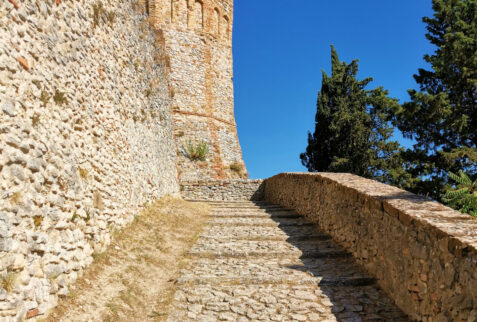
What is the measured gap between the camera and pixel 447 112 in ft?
39.0

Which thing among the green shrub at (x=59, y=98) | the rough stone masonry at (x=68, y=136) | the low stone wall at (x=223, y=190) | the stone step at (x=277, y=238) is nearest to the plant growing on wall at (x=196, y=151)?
the low stone wall at (x=223, y=190)

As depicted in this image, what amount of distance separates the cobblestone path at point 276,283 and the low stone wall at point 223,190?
7.50 metres

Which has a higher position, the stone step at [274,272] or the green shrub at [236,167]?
the green shrub at [236,167]

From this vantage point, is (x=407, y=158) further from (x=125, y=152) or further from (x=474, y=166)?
(x=125, y=152)

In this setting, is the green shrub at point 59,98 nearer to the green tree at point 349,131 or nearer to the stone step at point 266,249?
the stone step at point 266,249

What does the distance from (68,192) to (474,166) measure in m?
12.6

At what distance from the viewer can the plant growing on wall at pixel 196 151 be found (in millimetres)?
16219

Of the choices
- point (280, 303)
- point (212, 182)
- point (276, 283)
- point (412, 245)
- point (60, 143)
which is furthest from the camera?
point (212, 182)

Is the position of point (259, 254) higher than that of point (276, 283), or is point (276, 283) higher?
point (259, 254)

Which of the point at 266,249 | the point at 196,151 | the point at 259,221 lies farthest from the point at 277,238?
the point at 196,151

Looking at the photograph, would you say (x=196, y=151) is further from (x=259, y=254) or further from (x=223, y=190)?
(x=259, y=254)

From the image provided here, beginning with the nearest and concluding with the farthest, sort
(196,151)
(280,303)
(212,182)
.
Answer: (280,303), (212,182), (196,151)

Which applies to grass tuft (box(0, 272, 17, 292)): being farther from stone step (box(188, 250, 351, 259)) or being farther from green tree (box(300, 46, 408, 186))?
green tree (box(300, 46, 408, 186))

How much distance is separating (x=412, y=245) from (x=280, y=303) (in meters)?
1.62
